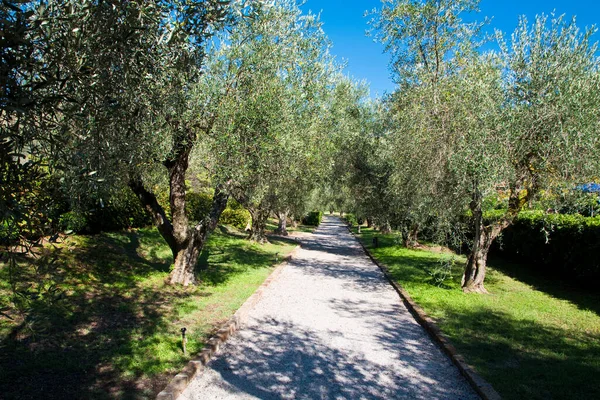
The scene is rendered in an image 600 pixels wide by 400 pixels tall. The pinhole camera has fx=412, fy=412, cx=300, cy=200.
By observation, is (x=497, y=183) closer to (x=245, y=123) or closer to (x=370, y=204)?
(x=245, y=123)

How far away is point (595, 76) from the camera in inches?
332

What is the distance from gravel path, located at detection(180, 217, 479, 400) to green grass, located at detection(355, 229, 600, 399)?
1.91 ft

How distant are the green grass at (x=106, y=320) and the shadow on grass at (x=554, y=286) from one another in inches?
310

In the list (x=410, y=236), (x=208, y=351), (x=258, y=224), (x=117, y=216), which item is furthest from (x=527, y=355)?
(x=410, y=236)

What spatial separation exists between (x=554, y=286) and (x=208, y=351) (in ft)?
34.5

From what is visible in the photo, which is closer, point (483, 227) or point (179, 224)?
point (179, 224)

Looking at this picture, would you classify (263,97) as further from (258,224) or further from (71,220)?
(258,224)

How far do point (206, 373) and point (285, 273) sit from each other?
861 centimetres

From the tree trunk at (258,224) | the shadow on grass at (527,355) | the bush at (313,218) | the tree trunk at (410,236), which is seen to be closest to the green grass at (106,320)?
the shadow on grass at (527,355)

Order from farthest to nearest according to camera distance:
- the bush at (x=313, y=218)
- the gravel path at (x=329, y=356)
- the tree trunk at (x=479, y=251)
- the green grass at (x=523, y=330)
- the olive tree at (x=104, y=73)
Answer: the bush at (x=313, y=218) → the tree trunk at (x=479, y=251) → the green grass at (x=523, y=330) → the gravel path at (x=329, y=356) → the olive tree at (x=104, y=73)

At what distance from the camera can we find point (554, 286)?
1191cm

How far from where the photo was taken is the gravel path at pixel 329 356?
4996mm

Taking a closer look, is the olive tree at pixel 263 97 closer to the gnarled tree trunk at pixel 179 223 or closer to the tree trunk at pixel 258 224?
the gnarled tree trunk at pixel 179 223

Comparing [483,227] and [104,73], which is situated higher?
[104,73]
